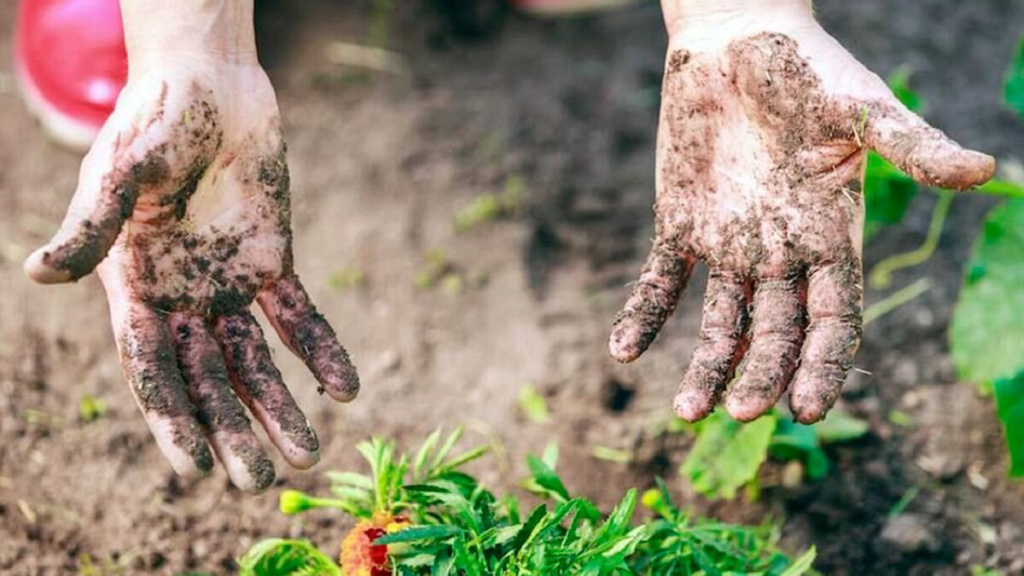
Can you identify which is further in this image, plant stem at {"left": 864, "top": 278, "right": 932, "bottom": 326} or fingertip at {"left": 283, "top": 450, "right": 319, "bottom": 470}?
plant stem at {"left": 864, "top": 278, "right": 932, "bottom": 326}

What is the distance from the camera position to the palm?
5.00ft

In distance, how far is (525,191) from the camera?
2.74 m

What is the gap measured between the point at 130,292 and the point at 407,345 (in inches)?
33.5

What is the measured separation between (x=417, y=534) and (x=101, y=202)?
56 centimetres

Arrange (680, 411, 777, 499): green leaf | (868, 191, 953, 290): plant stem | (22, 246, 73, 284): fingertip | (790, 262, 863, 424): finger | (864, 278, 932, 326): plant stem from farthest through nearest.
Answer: (868, 191, 953, 290): plant stem < (864, 278, 932, 326): plant stem < (680, 411, 777, 499): green leaf < (790, 262, 863, 424): finger < (22, 246, 73, 284): fingertip

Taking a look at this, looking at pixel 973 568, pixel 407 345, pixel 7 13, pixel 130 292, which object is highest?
pixel 7 13

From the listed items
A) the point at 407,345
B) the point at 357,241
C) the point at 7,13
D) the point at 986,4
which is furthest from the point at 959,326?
the point at 7,13

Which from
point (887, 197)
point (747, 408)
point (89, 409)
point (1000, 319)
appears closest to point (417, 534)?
point (747, 408)

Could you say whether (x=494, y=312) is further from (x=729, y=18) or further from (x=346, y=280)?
(x=729, y=18)

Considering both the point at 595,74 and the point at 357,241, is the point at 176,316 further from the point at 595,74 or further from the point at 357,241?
the point at 595,74

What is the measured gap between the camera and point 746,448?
1.93m

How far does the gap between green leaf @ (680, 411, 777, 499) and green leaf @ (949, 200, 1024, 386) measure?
347 millimetres

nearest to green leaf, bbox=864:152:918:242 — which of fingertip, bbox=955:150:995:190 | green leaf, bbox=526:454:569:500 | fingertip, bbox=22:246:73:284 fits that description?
fingertip, bbox=955:150:995:190

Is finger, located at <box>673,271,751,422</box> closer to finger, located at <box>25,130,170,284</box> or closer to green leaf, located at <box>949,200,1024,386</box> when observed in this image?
green leaf, located at <box>949,200,1024,386</box>
